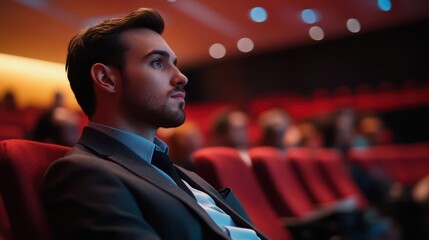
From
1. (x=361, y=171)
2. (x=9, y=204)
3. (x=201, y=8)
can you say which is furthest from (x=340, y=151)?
(x=9, y=204)

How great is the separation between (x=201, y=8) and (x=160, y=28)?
9.17 feet

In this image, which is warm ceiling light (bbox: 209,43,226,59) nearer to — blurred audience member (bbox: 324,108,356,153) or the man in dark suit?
blurred audience member (bbox: 324,108,356,153)

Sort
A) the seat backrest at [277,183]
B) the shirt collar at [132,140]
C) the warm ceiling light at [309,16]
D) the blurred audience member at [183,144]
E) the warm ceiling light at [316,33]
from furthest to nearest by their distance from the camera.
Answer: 1. the warm ceiling light at [316,33]
2. the warm ceiling light at [309,16]
3. the blurred audience member at [183,144]
4. the seat backrest at [277,183]
5. the shirt collar at [132,140]

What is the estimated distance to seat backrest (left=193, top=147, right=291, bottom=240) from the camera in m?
0.95

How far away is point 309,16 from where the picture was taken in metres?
3.68

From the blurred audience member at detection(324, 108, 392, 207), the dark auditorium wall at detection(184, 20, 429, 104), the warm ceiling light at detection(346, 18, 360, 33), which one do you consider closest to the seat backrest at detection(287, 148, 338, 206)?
the blurred audience member at detection(324, 108, 392, 207)

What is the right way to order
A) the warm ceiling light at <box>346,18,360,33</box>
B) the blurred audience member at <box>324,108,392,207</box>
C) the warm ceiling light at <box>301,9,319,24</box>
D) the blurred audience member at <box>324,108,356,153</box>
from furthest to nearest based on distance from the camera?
the warm ceiling light at <box>346,18,360,33</box> → the warm ceiling light at <box>301,9,319,24</box> → the blurred audience member at <box>324,108,356,153</box> → the blurred audience member at <box>324,108,392,207</box>

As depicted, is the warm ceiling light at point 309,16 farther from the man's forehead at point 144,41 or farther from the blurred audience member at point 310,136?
the man's forehead at point 144,41

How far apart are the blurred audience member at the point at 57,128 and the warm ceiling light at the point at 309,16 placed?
228cm

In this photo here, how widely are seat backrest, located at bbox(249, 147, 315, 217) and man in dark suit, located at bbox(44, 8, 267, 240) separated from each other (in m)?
0.48

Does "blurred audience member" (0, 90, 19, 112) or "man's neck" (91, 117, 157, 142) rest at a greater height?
"man's neck" (91, 117, 157, 142)

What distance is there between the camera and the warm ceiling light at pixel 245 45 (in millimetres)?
4747

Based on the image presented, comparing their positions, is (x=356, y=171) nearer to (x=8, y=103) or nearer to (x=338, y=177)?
(x=338, y=177)

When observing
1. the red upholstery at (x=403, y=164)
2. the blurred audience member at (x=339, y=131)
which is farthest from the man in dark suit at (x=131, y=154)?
the red upholstery at (x=403, y=164)
